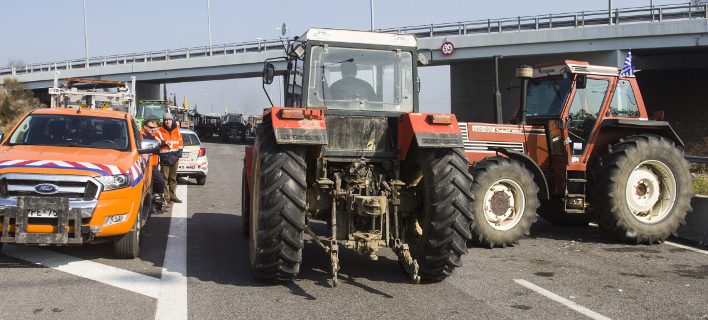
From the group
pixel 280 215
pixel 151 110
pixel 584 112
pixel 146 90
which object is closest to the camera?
pixel 280 215

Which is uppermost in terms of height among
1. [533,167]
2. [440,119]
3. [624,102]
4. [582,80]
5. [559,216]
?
[582,80]

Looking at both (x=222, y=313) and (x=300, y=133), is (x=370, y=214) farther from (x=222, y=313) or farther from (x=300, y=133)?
(x=222, y=313)

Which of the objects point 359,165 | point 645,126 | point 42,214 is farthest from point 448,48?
point 42,214

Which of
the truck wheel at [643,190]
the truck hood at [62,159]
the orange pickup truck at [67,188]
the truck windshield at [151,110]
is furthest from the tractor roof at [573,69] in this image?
the truck windshield at [151,110]

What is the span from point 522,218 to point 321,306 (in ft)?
13.6

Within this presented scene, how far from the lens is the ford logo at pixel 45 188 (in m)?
6.57

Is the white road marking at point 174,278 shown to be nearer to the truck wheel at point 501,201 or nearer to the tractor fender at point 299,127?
the tractor fender at point 299,127

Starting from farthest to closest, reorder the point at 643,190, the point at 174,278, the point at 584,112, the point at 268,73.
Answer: the point at 584,112 < the point at 643,190 < the point at 268,73 < the point at 174,278

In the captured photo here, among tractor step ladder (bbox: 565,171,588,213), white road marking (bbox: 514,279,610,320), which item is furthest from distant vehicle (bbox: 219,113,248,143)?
white road marking (bbox: 514,279,610,320)

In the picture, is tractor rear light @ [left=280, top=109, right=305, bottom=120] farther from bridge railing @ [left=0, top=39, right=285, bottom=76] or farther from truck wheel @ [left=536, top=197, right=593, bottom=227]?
bridge railing @ [left=0, top=39, right=285, bottom=76]

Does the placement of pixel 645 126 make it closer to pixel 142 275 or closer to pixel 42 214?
pixel 142 275

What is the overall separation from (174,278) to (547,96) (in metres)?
6.35

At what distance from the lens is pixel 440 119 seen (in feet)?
21.2

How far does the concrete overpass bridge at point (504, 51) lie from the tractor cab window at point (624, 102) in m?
15.1
